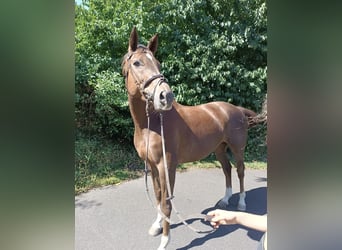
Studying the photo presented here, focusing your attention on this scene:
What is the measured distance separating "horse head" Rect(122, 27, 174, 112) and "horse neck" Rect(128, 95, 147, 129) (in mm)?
44

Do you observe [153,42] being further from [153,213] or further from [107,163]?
[107,163]

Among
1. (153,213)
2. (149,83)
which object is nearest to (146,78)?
(149,83)

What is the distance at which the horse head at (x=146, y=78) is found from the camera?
5.49 ft

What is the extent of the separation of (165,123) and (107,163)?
78.2 inches

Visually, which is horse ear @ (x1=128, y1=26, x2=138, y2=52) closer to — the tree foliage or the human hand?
the human hand

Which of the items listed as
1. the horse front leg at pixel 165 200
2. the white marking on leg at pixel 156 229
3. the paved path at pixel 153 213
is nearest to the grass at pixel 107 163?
the paved path at pixel 153 213

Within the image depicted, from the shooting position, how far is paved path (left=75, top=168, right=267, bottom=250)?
2.25 metres

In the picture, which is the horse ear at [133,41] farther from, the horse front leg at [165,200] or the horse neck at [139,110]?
the horse front leg at [165,200]

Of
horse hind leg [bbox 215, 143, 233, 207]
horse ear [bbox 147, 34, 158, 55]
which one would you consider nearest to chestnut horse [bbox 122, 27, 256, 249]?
horse ear [bbox 147, 34, 158, 55]
